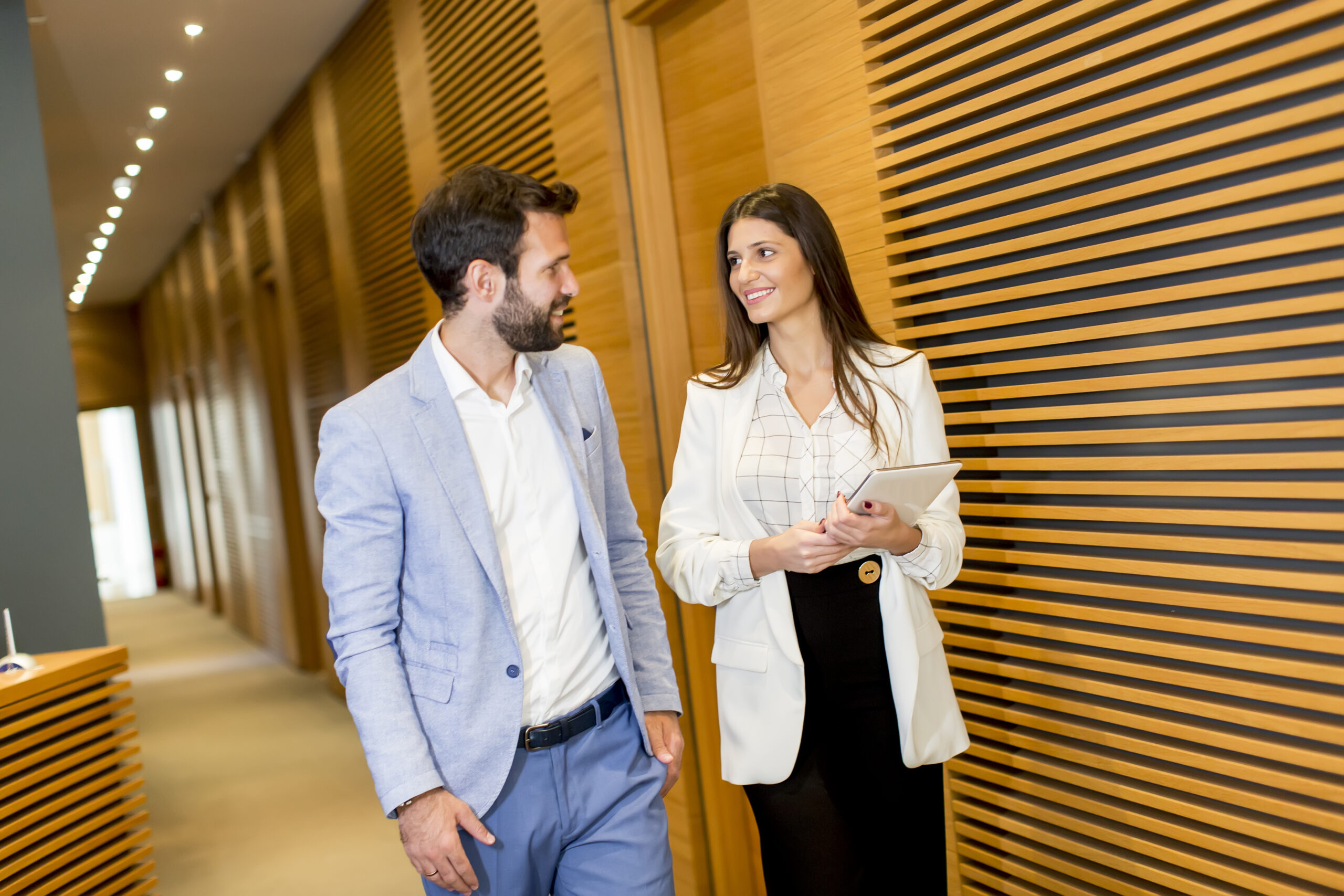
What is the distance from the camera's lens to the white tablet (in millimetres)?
1555

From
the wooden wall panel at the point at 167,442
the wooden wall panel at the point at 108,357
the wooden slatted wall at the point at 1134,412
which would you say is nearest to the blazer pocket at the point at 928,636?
the wooden slatted wall at the point at 1134,412

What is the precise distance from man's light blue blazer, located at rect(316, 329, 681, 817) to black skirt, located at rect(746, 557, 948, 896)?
576 millimetres

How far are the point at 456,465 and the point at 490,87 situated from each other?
2992 millimetres

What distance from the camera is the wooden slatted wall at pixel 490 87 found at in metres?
3.80

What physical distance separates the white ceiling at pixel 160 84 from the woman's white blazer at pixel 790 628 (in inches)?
148

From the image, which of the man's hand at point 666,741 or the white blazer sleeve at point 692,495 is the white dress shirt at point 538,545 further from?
the white blazer sleeve at point 692,495

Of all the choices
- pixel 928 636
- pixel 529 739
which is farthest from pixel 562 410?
pixel 928 636

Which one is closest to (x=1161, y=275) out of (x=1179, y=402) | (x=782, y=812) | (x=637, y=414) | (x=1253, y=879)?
(x=1179, y=402)

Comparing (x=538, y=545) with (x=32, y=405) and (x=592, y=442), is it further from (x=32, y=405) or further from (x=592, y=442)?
(x=32, y=405)

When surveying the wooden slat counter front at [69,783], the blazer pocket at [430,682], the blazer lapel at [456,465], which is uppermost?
the blazer lapel at [456,465]

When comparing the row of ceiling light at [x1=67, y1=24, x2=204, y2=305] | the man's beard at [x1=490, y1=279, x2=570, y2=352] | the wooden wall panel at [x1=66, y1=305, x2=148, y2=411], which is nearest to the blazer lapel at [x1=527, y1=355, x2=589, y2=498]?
the man's beard at [x1=490, y1=279, x2=570, y2=352]

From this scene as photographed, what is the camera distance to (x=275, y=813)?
16.6ft

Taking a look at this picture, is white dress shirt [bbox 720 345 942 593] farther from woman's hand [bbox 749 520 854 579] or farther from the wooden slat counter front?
the wooden slat counter front

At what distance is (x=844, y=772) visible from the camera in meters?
1.91
